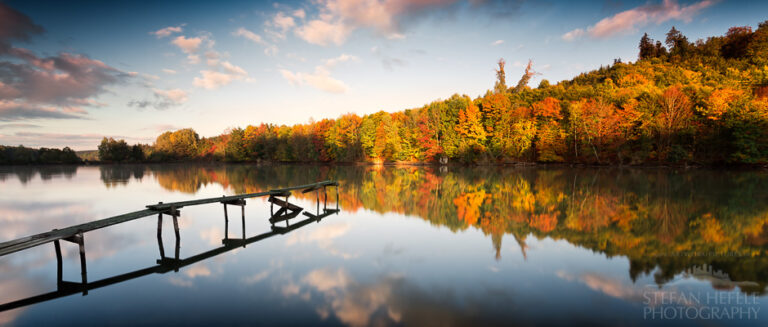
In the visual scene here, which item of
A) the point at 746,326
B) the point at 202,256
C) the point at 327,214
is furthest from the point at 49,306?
the point at 746,326

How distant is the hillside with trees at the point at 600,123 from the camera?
3691cm

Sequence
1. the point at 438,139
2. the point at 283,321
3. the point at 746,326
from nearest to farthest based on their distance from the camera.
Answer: the point at 746,326, the point at 283,321, the point at 438,139

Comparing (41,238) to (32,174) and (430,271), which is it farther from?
(32,174)

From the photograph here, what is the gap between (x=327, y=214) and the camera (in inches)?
584

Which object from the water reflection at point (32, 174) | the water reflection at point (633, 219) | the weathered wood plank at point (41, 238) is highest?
the weathered wood plank at point (41, 238)

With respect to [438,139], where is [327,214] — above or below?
below

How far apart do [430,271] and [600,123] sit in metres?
45.5

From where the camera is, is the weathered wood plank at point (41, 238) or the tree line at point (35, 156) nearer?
the weathered wood plank at point (41, 238)

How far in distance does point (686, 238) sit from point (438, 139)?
51.3 metres

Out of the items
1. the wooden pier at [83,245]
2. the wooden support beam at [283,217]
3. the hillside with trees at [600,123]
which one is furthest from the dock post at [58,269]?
the hillside with trees at [600,123]

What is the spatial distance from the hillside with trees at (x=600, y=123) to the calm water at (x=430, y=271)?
1237 inches

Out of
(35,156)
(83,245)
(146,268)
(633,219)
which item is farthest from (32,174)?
(633,219)

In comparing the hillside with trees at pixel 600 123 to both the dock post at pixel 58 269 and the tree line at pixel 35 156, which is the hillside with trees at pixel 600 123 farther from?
the dock post at pixel 58 269

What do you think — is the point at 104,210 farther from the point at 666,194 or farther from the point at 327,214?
the point at 666,194
